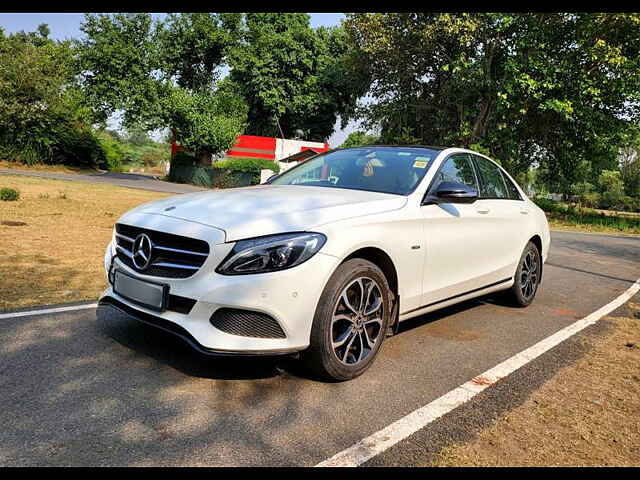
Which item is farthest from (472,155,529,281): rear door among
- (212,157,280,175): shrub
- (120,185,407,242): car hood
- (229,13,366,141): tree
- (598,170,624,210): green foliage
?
(598,170,624,210): green foliage

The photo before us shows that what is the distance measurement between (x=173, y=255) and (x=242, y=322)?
61cm

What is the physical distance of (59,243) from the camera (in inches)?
308

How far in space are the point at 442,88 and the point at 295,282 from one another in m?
24.6

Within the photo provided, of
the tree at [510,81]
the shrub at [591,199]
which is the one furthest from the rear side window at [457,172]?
the shrub at [591,199]

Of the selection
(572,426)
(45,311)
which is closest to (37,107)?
(45,311)

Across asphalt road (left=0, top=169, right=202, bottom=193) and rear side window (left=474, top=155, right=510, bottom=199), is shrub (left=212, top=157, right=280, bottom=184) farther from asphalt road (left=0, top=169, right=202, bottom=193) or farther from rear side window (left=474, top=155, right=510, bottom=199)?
rear side window (left=474, top=155, right=510, bottom=199)

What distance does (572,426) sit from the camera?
111 inches

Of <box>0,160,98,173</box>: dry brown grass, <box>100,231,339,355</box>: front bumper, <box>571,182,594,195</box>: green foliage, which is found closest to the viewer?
<box>100,231,339,355</box>: front bumper

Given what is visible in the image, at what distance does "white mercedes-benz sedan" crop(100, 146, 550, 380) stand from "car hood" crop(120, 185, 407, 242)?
1 centimetres

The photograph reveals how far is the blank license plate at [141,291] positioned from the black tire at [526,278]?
384 cm

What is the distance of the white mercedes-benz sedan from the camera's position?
9.55ft

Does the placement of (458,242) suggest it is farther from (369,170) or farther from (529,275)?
(529,275)

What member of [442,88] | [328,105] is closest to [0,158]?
[328,105]

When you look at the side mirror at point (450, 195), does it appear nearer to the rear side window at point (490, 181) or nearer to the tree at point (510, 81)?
the rear side window at point (490, 181)
